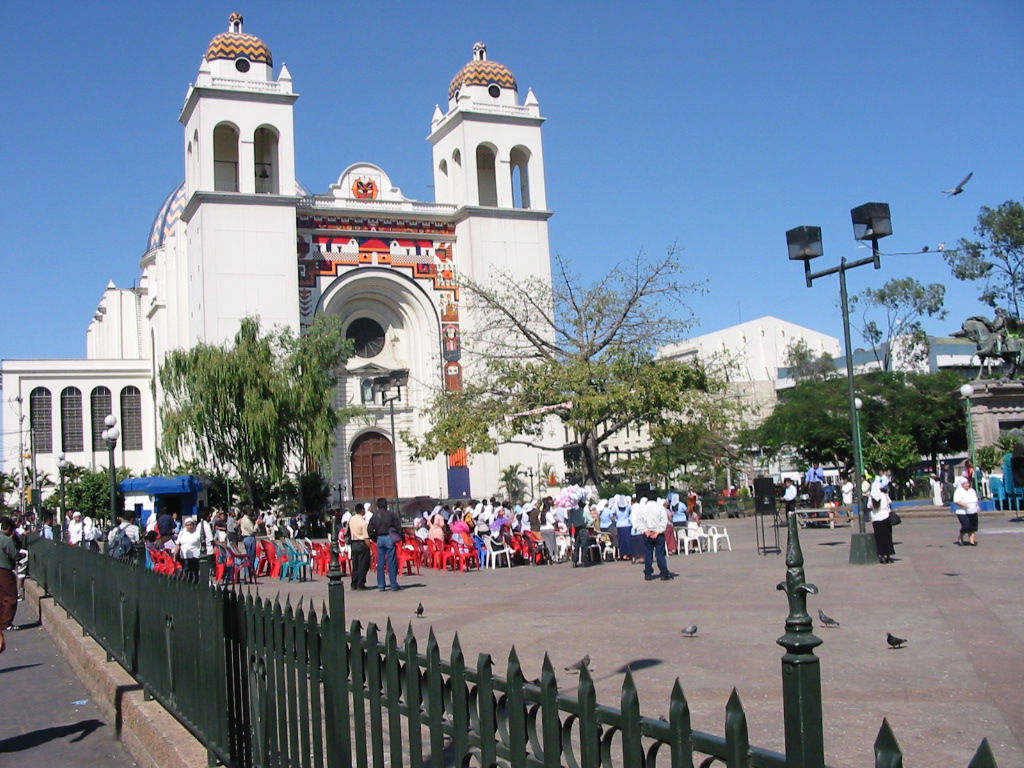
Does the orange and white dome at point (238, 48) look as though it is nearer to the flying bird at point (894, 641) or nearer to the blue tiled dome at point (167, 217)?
the blue tiled dome at point (167, 217)

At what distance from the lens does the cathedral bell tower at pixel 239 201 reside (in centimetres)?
4244

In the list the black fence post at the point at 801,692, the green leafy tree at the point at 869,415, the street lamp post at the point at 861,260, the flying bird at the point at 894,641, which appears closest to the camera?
the black fence post at the point at 801,692

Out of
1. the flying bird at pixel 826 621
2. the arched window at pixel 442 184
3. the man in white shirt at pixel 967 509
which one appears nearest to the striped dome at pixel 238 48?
the arched window at pixel 442 184

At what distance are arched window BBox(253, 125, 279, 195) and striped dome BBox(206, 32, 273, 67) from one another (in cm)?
306

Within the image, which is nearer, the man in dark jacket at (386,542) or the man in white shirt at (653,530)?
the man in white shirt at (653,530)

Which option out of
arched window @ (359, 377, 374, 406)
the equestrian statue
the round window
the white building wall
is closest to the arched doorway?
arched window @ (359, 377, 374, 406)

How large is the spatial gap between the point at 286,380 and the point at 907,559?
24135mm

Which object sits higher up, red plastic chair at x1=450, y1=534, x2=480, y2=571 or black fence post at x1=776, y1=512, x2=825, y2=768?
black fence post at x1=776, y1=512, x2=825, y2=768

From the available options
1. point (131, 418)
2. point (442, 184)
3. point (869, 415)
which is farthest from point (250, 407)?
point (869, 415)

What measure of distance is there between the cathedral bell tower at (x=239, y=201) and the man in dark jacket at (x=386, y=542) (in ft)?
82.6

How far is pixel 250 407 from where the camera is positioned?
35.0 m

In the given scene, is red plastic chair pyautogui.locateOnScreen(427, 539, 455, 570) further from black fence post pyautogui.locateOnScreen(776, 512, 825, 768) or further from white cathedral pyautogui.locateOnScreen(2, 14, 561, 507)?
white cathedral pyautogui.locateOnScreen(2, 14, 561, 507)

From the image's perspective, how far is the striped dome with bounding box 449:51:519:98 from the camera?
4928 cm

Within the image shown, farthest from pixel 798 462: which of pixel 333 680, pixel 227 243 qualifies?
pixel 333 680
